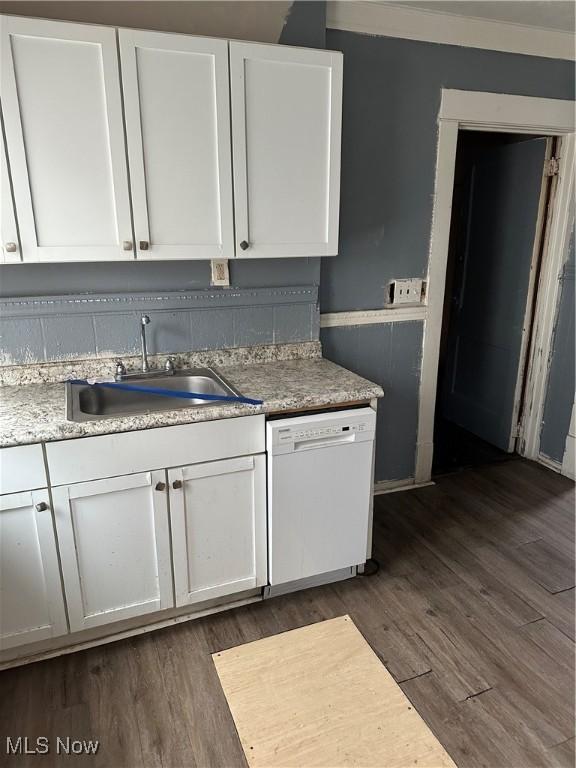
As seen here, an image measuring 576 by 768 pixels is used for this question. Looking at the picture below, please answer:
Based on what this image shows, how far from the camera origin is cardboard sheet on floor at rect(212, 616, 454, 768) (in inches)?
60.6

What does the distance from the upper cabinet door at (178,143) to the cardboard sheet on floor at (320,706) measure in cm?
149

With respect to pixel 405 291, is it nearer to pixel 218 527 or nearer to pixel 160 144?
pixel 160 144

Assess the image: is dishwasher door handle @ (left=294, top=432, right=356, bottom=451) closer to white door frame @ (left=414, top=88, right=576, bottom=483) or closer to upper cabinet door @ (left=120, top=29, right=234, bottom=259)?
upper cabinet door @ (left=120, top=29, right=234, bottom=259)

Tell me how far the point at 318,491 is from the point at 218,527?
1.34 feet

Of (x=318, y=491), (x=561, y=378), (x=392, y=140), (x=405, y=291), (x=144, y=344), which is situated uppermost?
(x=392, y=140)

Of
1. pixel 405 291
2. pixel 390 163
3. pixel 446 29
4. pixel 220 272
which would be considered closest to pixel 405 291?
pixel 405 291

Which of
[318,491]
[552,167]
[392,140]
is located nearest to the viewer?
[318,491]

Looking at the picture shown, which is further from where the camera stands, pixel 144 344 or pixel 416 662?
pixel 144 344

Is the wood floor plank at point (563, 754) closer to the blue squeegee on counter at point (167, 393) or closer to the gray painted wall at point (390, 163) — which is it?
the blue squeegee on counter at point (167, 393)

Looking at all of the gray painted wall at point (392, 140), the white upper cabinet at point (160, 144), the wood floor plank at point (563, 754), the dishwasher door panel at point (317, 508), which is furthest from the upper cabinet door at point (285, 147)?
the wood floor plank at point (563, 754)

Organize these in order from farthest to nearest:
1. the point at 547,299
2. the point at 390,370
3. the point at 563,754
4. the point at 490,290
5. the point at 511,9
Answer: the point at 490,290
the point at 547,299
the point at 390,370
the point at 511,9
the point at 563,754

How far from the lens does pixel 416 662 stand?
6.22 ft

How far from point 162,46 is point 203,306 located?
0.97 metres

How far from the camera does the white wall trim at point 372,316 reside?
2.64 metres
